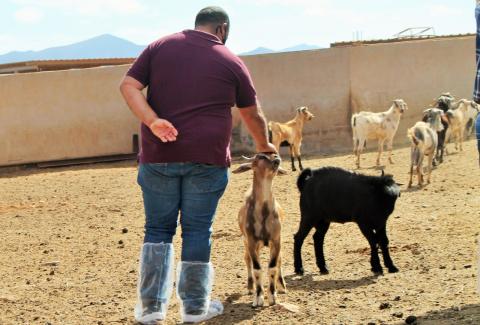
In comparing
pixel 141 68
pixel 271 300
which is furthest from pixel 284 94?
pixel 141 68

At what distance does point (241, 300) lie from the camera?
6910mm

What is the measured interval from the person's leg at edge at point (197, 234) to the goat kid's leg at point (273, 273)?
784mm

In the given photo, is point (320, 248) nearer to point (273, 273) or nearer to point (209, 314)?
point (273, 273)

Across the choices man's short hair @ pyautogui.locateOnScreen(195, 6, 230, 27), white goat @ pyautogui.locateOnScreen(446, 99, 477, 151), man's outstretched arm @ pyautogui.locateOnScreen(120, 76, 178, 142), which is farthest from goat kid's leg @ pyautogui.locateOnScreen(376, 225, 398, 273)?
white goat @ pyautogui.locateOnScreen(446, 99, 477, 151)

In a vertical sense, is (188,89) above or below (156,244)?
above

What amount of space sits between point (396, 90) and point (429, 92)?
1.01 m

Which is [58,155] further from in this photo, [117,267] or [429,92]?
[117,267]

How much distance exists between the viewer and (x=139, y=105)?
5598 mm

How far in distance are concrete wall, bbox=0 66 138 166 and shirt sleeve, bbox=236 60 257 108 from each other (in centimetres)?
1478

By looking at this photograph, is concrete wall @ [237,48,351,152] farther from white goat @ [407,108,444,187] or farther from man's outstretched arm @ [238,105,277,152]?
man's outstretched arm @ [238,105,277,152]

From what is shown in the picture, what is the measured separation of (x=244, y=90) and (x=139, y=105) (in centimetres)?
73

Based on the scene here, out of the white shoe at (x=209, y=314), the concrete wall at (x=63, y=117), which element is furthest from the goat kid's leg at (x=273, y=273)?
the concrete wall at (x=63, y=117)

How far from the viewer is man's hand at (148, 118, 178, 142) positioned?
5.45 meters

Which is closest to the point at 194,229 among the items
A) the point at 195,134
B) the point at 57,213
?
the point at 195,134
